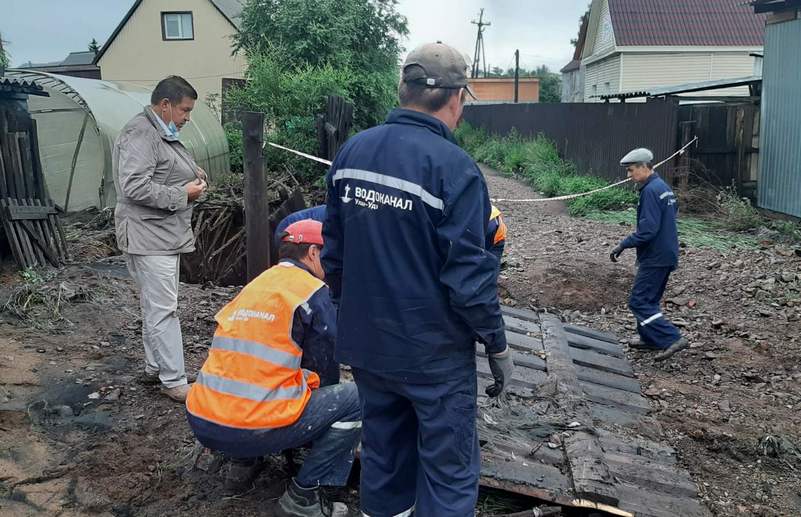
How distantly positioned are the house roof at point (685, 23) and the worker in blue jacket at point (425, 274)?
28363 millimetres

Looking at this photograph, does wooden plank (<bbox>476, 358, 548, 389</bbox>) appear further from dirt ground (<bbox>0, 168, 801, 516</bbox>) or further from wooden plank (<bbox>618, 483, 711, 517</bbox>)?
wooden plank (<bbox>618, 483, 711, 517</bbox>)

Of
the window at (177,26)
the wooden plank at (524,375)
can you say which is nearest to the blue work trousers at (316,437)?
the wooden plank at (524,375)

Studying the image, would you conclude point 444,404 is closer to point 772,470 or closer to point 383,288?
point 383,288

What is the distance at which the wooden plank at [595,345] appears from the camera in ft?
20.4

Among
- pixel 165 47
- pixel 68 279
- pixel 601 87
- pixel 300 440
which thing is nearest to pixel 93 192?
pixel 68 279

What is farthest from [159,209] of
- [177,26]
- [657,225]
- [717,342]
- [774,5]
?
[177,26]

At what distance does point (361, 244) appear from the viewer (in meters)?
2.69

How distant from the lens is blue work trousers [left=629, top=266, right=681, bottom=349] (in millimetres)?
6230

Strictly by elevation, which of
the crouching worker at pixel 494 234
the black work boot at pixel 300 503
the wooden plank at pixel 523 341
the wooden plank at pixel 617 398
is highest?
the crouching worker at pixel 494 234

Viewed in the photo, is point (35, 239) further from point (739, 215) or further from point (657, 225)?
point (739, 215)

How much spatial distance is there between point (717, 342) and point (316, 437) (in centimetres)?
460

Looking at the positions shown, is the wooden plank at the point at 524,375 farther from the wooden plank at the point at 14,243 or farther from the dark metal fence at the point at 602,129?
the dark metal fence at the point at 602,129

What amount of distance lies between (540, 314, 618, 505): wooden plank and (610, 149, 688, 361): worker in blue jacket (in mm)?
836

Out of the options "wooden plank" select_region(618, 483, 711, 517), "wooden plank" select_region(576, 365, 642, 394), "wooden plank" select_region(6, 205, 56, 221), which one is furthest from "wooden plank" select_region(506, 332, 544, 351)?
"wooden plank" select_region(6, 205, 56, 221)
